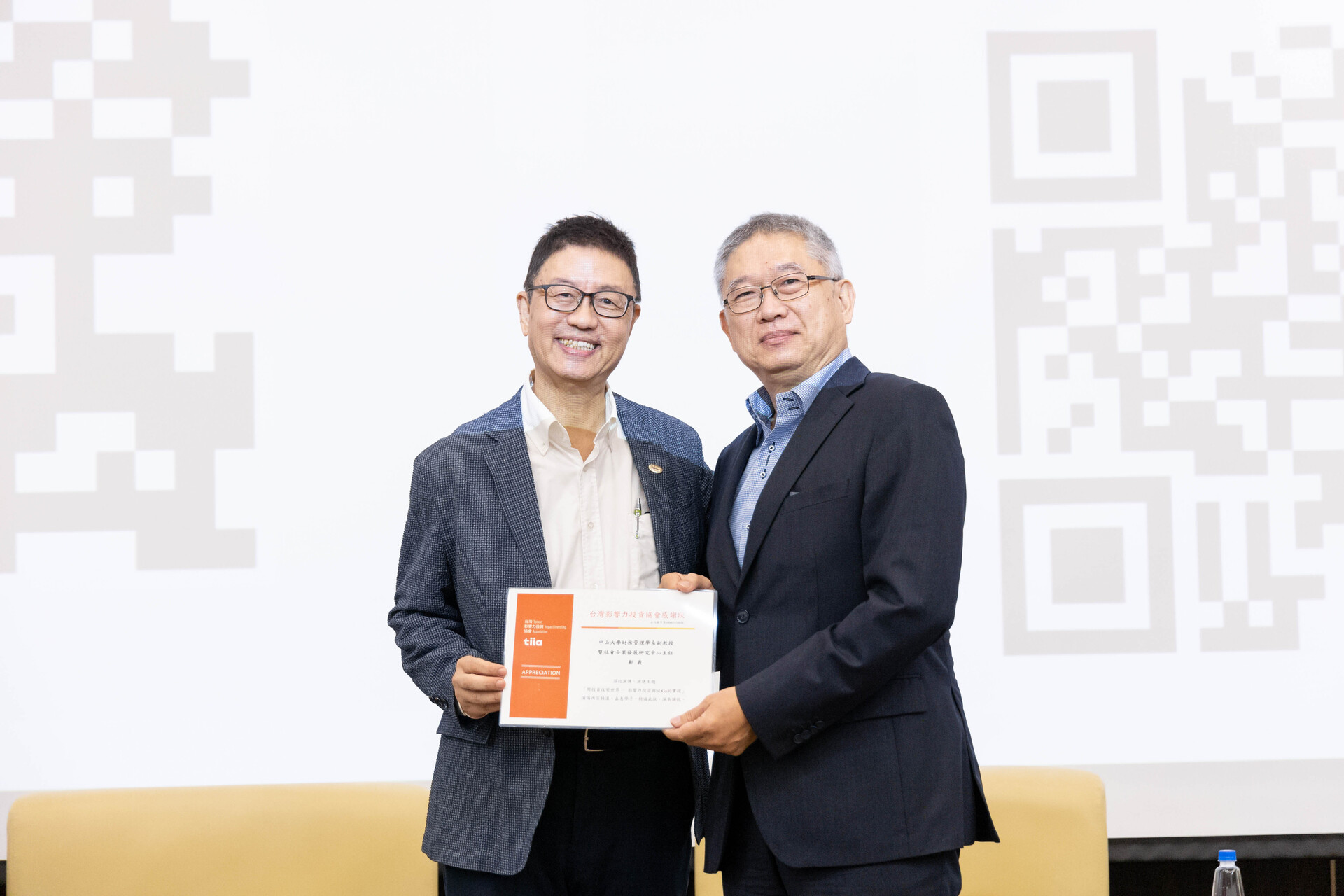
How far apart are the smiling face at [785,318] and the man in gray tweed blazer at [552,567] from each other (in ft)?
0.78

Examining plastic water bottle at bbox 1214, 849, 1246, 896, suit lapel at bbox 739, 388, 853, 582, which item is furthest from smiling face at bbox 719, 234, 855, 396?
plastic water bottle at bbox 1214, 849, 1246, 896

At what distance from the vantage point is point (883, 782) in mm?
1473

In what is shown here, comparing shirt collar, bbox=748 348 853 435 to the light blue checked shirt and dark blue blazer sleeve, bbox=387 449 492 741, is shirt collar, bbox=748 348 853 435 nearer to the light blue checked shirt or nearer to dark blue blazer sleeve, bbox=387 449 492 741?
the light blue checked shirt

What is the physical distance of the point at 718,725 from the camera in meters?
1.49

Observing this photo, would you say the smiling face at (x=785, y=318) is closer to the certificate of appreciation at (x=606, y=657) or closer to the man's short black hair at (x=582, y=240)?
the man's short black hair at (x=582, y=240)

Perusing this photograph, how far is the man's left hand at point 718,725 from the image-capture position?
4.88 feet

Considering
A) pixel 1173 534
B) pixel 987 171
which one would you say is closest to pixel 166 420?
pixel 987 171

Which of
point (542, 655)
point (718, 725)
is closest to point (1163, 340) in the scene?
point (718, 725)

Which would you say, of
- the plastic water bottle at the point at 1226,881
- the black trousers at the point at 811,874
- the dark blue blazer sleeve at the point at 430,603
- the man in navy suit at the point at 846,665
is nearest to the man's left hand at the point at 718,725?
the man in navy suit at the point at 846,665

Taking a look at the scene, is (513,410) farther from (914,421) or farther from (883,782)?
(883,782)

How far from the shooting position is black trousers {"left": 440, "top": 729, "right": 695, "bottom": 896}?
5.43ft

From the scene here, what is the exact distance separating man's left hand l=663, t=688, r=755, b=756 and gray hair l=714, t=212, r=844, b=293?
0.79 metres

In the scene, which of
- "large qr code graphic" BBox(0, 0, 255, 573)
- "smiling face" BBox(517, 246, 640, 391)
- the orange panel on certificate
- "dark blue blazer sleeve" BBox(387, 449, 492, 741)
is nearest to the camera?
the orange panel on certificate

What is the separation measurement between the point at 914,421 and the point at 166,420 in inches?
81.0
